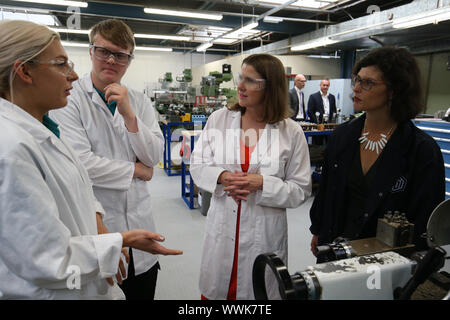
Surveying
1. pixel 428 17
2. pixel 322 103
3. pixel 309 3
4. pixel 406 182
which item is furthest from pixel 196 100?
pixel 406 182

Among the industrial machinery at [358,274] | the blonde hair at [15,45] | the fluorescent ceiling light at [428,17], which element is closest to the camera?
the industrial machinery at [358,274]

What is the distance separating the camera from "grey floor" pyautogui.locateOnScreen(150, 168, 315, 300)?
2.21m

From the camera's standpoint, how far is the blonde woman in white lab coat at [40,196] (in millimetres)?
613

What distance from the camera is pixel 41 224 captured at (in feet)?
2.05

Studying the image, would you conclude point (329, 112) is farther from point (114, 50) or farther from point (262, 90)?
point (114, 50)

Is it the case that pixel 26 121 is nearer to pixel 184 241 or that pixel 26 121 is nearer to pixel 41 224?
pixel 41 224

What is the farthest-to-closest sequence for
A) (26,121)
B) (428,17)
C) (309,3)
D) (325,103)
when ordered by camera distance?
(325,103) < (309,3) < (428,17) < (26,121)

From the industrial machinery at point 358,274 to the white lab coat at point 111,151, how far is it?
2.71ft

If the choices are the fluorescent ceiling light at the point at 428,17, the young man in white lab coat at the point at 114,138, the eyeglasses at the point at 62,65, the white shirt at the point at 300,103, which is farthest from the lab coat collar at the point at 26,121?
the white shirt at the point at 300,103

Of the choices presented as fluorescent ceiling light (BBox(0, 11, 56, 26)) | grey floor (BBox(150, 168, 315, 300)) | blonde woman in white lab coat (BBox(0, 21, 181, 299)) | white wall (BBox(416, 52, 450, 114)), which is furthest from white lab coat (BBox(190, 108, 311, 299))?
fluorescent ceiling light (BBox(0, 11, 56, 26))

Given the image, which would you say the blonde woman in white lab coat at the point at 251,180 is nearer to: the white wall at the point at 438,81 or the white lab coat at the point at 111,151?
the white lab coat at the point at 111,151

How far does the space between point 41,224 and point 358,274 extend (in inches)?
26.9

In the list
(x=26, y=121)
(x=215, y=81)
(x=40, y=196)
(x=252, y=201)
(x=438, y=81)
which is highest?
(x=438, y=81)

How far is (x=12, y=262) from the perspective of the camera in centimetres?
63
